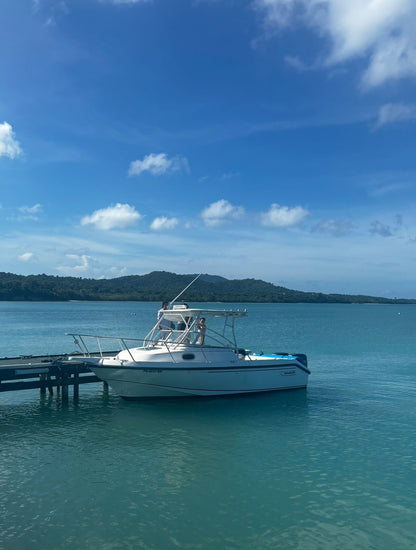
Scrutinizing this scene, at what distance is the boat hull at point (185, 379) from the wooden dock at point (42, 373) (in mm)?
1646

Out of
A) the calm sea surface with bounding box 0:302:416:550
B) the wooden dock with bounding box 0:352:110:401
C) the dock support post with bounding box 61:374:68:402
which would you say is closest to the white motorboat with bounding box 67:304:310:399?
the calm sea surface with bounding box 0:302:416:550

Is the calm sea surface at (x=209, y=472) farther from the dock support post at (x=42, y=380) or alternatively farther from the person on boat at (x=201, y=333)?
the person on boat at (x=201, y=333)

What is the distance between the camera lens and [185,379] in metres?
18.3

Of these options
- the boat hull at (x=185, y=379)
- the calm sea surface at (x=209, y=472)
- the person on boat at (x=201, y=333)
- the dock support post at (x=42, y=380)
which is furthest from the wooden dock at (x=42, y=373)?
the person on boat at (x=201, y=333)

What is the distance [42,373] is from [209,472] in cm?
939

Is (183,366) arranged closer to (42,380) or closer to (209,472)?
(42,380)

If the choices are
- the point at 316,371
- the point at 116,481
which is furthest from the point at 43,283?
the point at 116,481

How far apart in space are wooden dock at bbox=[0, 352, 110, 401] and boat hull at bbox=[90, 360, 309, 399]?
64.8 inches

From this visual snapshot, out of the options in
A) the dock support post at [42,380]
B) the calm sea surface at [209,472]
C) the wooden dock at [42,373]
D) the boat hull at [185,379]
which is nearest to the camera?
the calm sea surface at [209,472]

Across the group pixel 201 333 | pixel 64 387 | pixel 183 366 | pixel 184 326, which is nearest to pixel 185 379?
pixel 183 366

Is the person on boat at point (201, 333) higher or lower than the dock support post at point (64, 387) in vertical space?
higher

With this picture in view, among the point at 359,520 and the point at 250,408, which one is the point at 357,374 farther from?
the point at 359,520

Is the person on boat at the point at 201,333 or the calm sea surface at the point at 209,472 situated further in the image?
the person on boat at the point at 201,333

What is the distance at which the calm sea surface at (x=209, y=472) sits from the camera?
8820 millimetres
